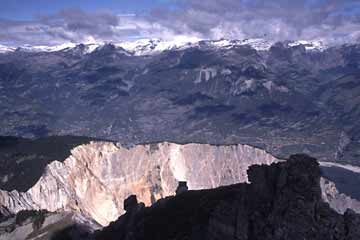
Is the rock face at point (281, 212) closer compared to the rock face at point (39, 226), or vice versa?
the rock face at point (281, 212)

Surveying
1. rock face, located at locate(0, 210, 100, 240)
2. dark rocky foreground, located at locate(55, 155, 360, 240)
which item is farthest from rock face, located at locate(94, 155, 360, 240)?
rock face, located at locate(0, 210, 100, 240)

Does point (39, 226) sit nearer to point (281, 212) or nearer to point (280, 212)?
point (280, 212)

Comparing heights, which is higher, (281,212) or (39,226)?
(281,212)

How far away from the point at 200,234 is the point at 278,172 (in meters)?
14.6

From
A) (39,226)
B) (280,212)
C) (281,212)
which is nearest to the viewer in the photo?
(281,212)

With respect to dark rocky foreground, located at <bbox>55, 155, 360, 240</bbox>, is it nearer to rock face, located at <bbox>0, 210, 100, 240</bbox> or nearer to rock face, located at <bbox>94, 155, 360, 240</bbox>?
rock face, located at <bbox>94, 155, 360, 240</bbox>

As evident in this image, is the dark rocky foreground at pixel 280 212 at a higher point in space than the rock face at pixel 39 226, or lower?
higher

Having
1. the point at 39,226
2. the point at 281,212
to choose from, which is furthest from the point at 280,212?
the point at 39,226

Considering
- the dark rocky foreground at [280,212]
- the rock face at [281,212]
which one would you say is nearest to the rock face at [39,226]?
the dark rocky foreground at [280,212]

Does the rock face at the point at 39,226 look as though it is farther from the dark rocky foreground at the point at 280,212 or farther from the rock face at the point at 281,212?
the rock face at the point at 281,212

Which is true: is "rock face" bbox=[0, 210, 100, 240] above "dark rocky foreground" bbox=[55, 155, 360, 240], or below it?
below

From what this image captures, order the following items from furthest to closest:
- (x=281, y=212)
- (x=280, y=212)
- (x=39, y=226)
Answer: (x=39, y=226) < (x=280, y=212) < (x=281, y=212)

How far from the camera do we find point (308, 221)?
71.9 m

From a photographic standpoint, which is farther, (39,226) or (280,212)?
(39,226)
